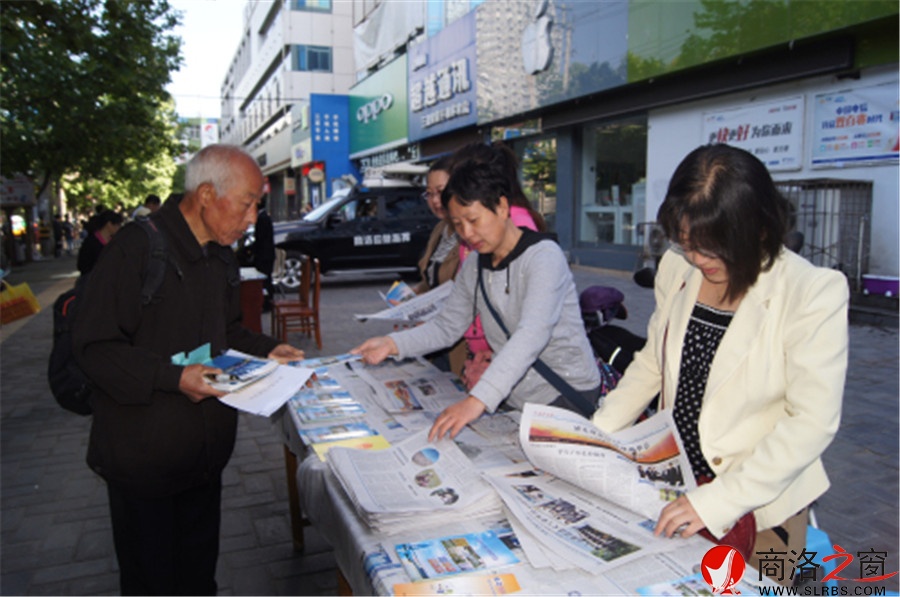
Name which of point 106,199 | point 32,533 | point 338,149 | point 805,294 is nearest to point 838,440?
point 805,294

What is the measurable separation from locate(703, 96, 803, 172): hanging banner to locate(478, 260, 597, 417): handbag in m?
8.23

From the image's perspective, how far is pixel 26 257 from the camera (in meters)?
22.9

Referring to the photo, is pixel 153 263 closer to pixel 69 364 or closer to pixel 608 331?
pixel 69 364

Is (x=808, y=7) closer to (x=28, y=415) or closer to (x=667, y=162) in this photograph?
(x=667, y=162)

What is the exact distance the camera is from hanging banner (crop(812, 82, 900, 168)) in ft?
25.2

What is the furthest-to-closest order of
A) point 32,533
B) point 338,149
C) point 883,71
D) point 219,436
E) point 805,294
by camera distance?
point 338,149 → point 883,71 → point 32,533 → point 219,436 → point 805,294

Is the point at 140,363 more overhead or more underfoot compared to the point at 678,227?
more underfoot

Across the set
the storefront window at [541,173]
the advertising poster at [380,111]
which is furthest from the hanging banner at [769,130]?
the advertising poster at [380,111]

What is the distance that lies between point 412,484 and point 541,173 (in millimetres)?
13864

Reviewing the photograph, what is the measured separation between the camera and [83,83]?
14180 mm

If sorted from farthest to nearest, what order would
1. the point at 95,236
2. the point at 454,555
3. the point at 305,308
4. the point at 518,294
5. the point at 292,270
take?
the point at 292,270, the point at 305,308, the point at 95,236, the point at 518,294, the point at 454,555

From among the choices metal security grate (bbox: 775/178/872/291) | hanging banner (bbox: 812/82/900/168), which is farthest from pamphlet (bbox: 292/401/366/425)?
hanging banner (bbox: 812/82/900/168)

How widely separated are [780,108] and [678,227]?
900 cm

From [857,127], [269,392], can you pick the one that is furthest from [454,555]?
[857,127]
